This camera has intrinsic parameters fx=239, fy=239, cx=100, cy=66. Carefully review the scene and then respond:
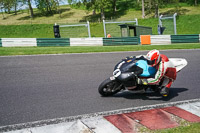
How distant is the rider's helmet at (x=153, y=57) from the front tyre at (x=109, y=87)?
104 centimetres

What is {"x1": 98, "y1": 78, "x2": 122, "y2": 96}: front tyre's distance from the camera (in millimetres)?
6477

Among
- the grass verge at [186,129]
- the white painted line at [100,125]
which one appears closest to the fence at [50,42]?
the white painted line at [100,125]

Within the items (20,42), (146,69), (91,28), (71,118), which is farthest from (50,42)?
(91,28)

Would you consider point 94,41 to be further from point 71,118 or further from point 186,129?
point 186,129

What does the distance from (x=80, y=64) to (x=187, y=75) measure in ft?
15.8

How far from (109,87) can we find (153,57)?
58.1 inches

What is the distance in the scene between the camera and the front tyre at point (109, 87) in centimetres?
648

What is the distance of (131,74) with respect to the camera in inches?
238

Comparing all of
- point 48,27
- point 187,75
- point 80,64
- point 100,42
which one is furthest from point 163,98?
point 48,27

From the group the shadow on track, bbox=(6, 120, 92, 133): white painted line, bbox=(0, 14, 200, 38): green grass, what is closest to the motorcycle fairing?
the shadow on track

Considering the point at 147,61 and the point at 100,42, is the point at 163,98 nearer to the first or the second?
the point at 147,61

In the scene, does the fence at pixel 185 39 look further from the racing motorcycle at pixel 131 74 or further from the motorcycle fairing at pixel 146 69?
the motorcycle fairing at pixel 146 69

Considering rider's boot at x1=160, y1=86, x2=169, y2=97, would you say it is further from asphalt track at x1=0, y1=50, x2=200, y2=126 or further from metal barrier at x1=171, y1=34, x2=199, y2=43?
metal barrier at x1=171, y1=34, x2=199, y2=43

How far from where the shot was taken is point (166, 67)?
21.1 feet
